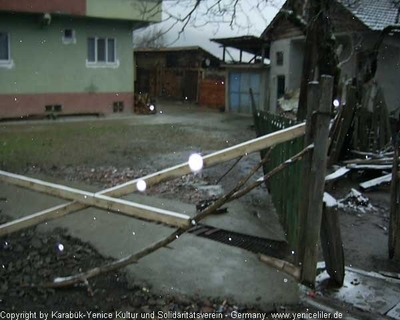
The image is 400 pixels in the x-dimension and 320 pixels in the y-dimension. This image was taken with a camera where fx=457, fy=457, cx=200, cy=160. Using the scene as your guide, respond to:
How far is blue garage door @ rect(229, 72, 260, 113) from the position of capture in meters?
25.1

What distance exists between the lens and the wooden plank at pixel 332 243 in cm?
352

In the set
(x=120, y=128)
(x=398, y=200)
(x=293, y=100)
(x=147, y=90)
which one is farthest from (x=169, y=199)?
(x=147, y=90)

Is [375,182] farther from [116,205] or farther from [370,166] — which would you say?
[116,205]

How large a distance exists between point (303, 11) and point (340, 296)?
10.6 metres

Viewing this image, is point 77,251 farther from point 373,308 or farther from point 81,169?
point 81,169

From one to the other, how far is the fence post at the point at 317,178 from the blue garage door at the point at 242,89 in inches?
864

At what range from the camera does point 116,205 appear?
3.48 meters

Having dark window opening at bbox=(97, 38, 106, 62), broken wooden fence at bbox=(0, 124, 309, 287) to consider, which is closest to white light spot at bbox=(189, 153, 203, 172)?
broken wooden fence at bbox=(0, 124, 309, 287)

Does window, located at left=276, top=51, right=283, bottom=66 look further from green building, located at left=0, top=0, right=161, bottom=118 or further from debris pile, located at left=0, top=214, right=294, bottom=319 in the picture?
debris pile, located at left=0, top=214, right=294, bottom=319

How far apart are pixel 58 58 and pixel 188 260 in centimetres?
1698

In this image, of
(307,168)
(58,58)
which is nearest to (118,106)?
(58,58)

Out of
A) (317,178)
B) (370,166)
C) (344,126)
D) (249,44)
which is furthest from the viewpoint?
(249,44)

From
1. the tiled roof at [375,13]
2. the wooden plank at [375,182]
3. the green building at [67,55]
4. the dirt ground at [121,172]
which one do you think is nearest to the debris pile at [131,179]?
the dirt ground at [121,172]

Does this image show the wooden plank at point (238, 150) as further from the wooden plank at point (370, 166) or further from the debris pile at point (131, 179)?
the wooden plank at point (370, 166)
